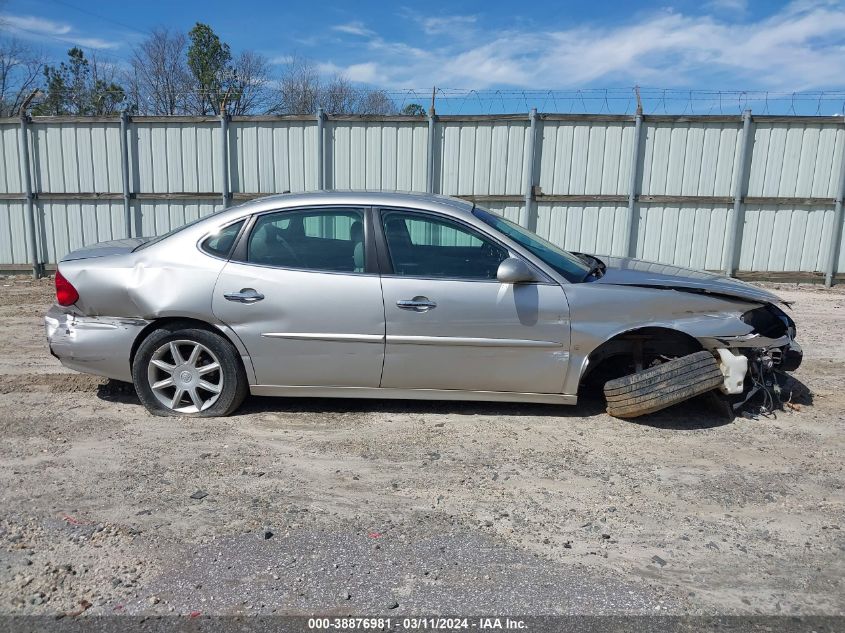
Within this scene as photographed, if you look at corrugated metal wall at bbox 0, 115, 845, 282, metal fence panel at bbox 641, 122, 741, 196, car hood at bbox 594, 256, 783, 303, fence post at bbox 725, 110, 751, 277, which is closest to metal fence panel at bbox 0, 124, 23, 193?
corrugated metal wall at bbox 0, 115, 845, 282

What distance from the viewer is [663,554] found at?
10.1ft

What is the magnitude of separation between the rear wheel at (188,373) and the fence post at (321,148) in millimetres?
7029

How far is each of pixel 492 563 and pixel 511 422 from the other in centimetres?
177

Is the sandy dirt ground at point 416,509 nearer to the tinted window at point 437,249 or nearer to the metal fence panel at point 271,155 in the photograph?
the tinted window at point 437,249

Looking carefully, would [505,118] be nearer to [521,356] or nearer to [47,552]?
[521,356]

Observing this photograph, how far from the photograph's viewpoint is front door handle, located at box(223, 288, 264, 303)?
453 cm

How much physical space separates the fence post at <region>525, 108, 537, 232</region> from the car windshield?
607 cm

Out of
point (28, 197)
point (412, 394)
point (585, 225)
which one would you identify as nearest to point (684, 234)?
point (585, 225)

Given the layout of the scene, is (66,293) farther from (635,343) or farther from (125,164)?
(125,164)

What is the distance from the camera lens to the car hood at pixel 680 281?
4543mm

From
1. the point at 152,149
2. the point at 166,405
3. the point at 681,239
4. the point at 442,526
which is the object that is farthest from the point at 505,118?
the point at 442,526

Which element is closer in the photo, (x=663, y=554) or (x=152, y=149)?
(x=663, y=554)

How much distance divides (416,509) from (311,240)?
2.14 meters

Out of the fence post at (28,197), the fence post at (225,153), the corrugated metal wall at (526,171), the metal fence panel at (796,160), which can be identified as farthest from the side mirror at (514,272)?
the fence post at (28,197)
